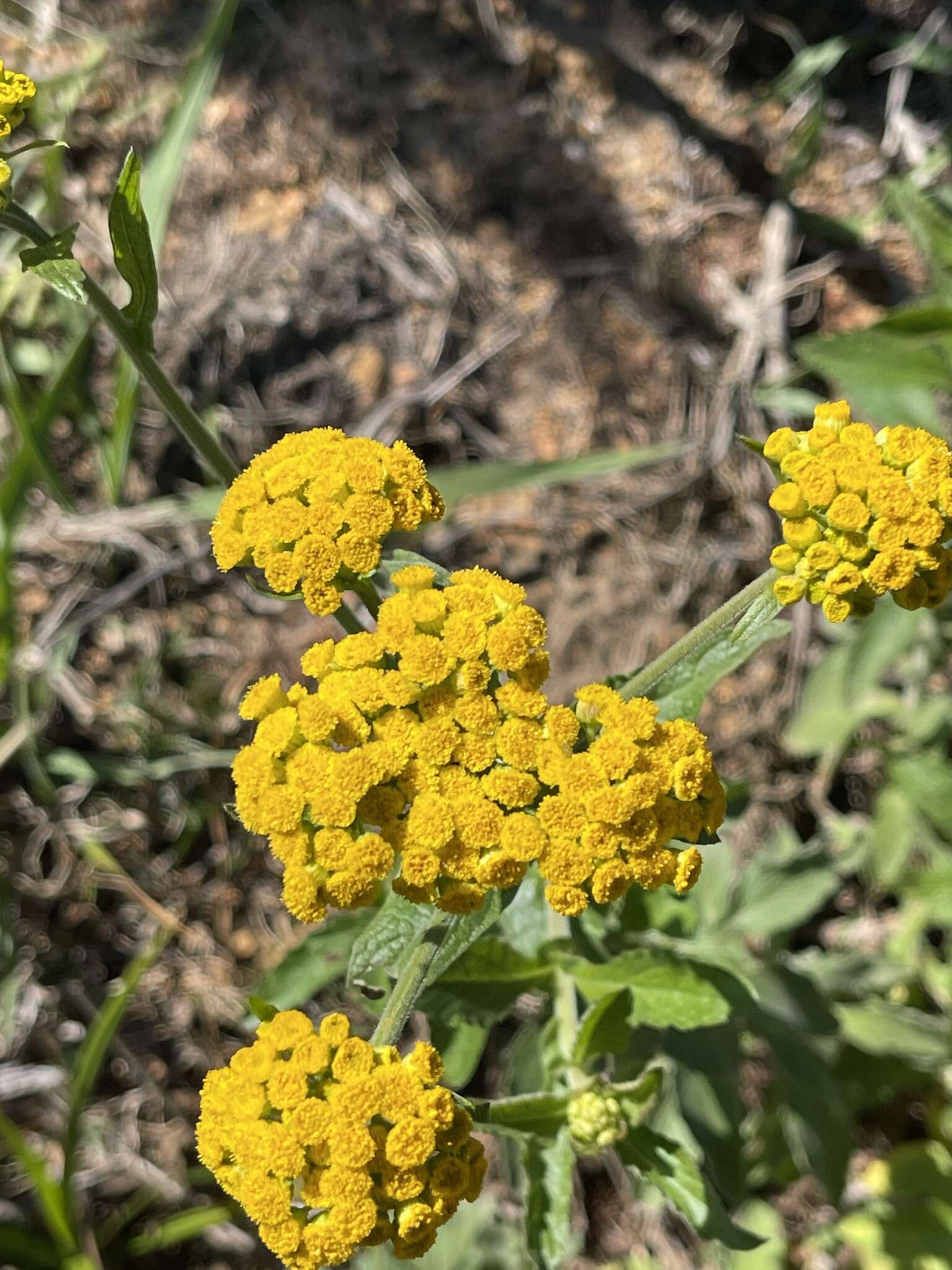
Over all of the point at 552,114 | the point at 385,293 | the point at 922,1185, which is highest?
the point at 552,114

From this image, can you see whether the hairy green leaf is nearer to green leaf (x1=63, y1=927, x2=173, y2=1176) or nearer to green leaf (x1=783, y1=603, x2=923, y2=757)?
green leaf (x1=63, y1=927, x2=173, y2=1176)

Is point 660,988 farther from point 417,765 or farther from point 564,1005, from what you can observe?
point 417,765

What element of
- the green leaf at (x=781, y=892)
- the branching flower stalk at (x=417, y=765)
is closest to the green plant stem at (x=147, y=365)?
the branching flower stalk at (x=417, y=765)

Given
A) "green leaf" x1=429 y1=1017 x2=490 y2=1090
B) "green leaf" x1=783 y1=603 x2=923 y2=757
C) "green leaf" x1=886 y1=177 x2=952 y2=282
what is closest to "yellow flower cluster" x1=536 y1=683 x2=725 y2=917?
"green leaf" x1=429 y1=1017 x2=490 y2=1090

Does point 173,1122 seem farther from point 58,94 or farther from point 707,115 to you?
point 707,115

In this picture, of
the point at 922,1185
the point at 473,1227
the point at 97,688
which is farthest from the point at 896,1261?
the point at 97,688

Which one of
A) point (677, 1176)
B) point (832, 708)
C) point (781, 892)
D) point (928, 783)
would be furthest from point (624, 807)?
point (832, 708)
